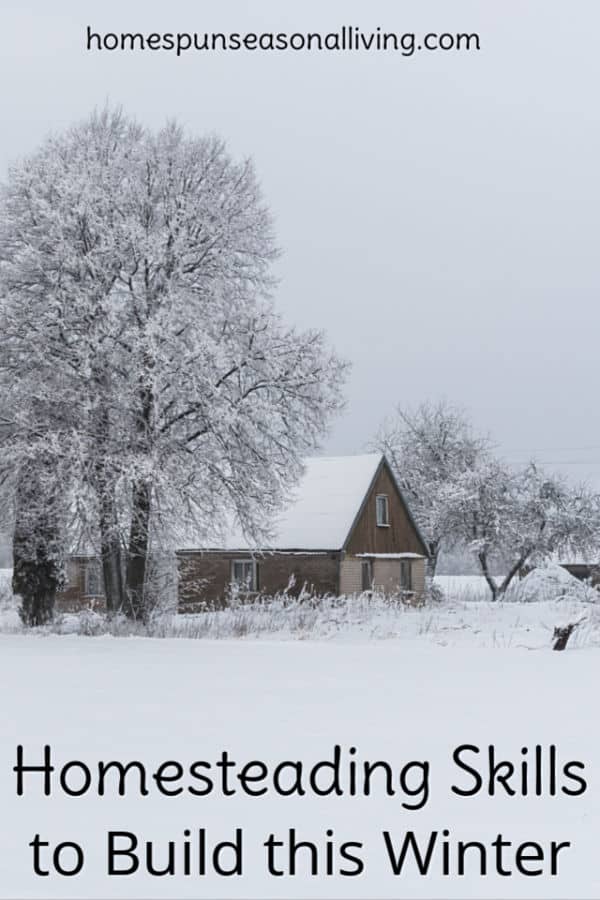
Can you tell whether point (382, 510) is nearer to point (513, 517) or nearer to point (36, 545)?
point (513, 517)

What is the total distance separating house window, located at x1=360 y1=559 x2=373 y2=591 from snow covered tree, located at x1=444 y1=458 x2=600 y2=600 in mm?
13451

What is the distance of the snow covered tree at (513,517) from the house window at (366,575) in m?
13.5

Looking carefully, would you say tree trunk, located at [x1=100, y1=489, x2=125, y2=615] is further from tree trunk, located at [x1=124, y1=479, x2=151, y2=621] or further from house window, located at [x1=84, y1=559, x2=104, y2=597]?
house window, located at [x1=84, y1=559, x2=104, y2=597]

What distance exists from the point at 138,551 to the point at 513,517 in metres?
33.2

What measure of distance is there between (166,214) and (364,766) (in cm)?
2007

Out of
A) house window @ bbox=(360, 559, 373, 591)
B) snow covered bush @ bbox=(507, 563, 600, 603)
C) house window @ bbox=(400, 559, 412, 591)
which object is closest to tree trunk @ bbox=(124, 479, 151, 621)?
snow covered bush @ bbox=(507, 563, 600, 603)

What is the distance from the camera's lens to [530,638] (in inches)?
768

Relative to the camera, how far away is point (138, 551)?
26.0 metres

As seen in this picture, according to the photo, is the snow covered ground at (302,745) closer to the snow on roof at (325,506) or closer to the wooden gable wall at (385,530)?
the snow on roof at (325,506)

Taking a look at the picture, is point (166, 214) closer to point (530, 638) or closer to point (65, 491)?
point (65, 491)

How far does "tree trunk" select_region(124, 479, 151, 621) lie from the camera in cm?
2395

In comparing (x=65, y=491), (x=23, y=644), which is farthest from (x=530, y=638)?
(x=65, y=491)

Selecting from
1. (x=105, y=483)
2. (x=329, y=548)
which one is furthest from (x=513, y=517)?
(x=105, y=483)

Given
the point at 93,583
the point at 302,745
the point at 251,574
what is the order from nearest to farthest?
the point at 302,745 → the point at 251,574 → the point at 93,583
